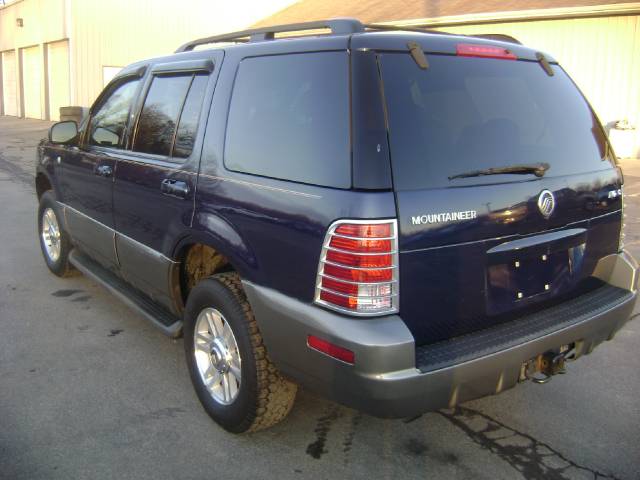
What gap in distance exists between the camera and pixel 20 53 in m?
29.2

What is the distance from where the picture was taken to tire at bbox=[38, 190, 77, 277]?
5.40 metres

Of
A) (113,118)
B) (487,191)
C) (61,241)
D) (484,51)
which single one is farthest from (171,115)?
(61,241)

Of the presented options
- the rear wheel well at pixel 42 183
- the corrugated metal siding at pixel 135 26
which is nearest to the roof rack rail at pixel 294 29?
the rear wheel well at pixel 42 183

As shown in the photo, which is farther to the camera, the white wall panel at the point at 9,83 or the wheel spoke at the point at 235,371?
the white wall panel at the point at 9,83

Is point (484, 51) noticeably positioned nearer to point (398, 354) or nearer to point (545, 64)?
→ point (545, 64)

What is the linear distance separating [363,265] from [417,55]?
0.95 m

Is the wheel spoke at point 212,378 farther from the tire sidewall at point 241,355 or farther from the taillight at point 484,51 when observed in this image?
the taillight at point 484,51

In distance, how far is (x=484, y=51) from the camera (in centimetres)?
294

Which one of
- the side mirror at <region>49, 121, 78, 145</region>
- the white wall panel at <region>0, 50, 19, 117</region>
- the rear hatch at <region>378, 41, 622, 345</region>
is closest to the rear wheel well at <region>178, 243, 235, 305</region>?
the rear hatch at <region>378, 41, 622, 345</region>

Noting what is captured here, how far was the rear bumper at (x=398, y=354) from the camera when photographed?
2387mm

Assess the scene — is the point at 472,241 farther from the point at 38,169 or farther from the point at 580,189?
the point at 38,169

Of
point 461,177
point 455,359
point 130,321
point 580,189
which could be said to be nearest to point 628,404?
point 580,189

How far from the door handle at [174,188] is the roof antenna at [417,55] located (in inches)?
54.5

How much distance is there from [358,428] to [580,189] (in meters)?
1.66
